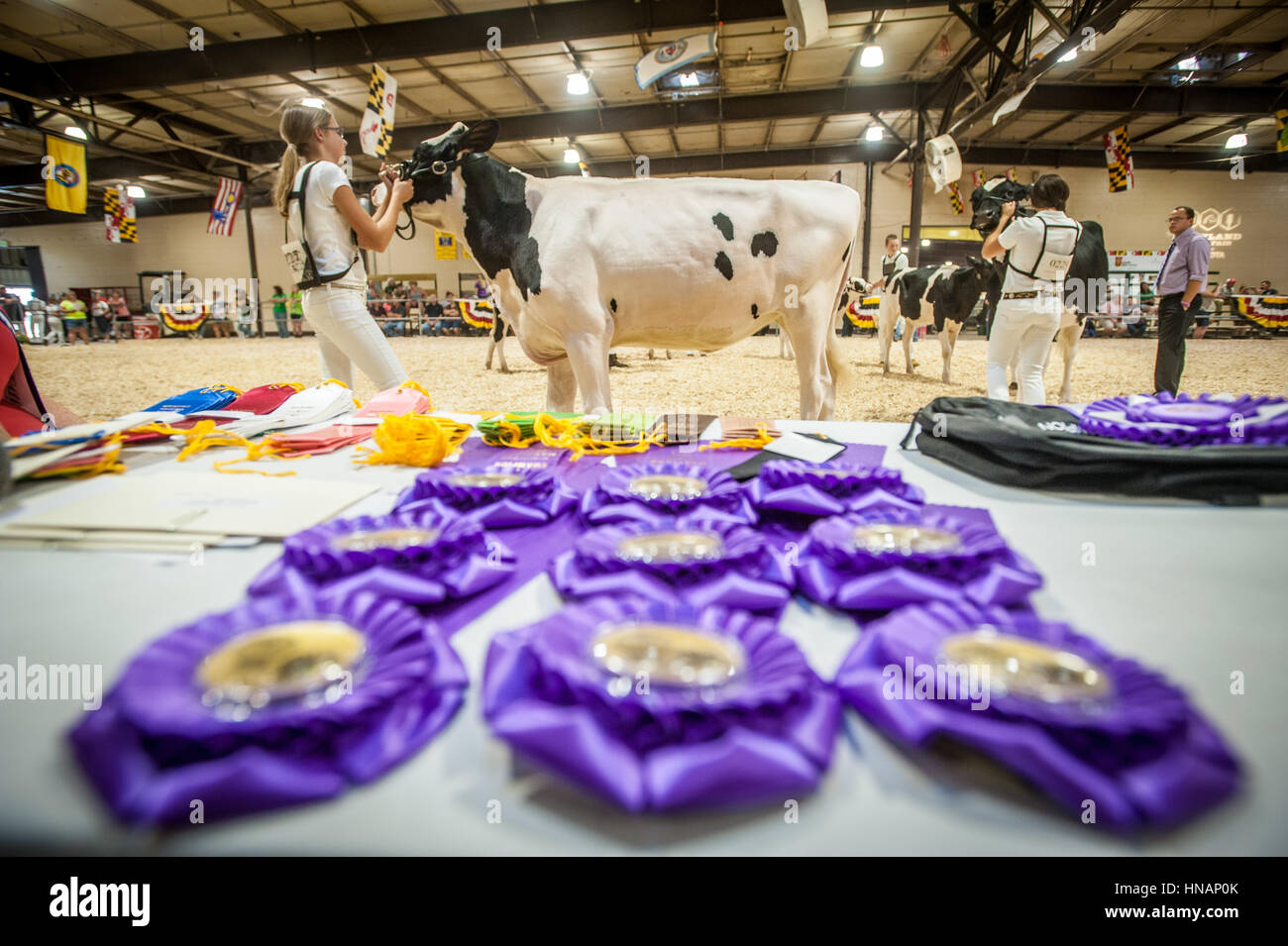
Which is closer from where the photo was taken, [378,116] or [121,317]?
[378,116]

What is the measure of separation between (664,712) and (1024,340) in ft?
14.2

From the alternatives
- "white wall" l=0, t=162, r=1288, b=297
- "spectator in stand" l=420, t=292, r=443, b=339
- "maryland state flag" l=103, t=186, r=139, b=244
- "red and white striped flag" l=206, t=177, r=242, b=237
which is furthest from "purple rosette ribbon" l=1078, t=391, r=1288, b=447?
"maryland state flag" l=103, t=186, r=139, b=244

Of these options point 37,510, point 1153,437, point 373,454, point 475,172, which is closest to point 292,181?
point 475,172

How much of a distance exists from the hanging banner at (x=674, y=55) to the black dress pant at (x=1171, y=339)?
474 cm

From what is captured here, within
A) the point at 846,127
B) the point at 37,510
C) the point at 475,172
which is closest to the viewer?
the point at 37,510

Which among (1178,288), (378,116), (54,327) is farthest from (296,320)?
(1178,288)

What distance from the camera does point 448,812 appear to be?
0.45 m

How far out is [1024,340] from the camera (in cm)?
387

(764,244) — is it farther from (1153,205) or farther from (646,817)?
(1153,205)

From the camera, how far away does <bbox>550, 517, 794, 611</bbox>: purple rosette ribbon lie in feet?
2.25

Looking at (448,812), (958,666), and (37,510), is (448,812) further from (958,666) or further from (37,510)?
(37,510)

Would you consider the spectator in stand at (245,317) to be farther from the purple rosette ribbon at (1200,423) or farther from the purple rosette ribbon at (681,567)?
the purple rosette ribbon at (1200,423)

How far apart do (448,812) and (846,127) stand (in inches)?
656

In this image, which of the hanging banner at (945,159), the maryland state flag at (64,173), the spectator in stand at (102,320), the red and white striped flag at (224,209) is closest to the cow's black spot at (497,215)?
the hanging banner at (945,159)
